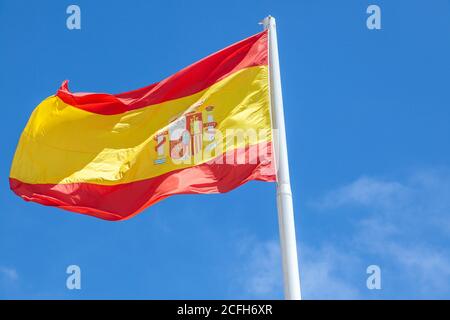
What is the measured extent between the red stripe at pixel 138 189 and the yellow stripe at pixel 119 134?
0.17 m

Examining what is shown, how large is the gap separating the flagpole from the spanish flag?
0.58 ft

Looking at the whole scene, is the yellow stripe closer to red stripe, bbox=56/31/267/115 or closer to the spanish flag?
the spanish flag

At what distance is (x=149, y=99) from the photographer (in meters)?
17.2

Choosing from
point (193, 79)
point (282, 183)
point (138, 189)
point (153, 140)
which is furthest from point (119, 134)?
point (282, 183)

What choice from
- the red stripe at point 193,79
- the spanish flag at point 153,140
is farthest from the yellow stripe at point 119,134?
the red stripe at point 193,79

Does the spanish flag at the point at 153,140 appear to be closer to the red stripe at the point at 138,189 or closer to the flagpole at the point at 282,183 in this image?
the red stripe at the point at 138,189

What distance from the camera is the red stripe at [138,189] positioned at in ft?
48.8

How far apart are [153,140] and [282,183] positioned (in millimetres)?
3379

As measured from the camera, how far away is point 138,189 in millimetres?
16141

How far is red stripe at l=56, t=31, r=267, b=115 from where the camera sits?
16453 millimetres

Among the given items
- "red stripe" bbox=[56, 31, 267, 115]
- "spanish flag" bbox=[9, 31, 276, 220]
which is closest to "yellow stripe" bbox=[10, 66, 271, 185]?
"spanish flag" bbox=[9, 31, 276, 220]

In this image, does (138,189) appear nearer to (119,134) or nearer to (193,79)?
(119,134)
